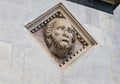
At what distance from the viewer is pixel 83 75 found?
3.29 m

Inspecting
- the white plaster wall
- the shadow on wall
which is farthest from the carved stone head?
the shadow on wall

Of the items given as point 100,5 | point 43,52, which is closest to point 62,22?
point 43,52

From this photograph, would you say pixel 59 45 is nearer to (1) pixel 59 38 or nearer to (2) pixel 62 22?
(1) pixel 59 38

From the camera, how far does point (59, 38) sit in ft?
10.6

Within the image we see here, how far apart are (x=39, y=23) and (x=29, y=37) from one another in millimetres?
180

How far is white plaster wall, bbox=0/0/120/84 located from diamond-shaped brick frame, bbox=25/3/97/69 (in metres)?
0.04

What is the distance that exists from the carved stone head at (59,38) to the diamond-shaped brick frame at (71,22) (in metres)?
0.04

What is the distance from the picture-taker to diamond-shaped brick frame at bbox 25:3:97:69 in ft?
10.7

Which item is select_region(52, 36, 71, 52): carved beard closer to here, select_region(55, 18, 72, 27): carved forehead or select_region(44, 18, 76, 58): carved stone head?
select_region(44, 18, 76, 58): carved stone head

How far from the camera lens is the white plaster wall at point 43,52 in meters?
3.03

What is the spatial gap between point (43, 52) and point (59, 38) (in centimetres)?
18

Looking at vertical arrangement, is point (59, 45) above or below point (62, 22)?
below

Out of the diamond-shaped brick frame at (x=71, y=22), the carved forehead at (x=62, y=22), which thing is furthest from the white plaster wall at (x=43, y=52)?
the carved forehead at (x=62, y=22)

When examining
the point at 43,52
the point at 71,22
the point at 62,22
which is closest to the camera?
the point at 43,52
